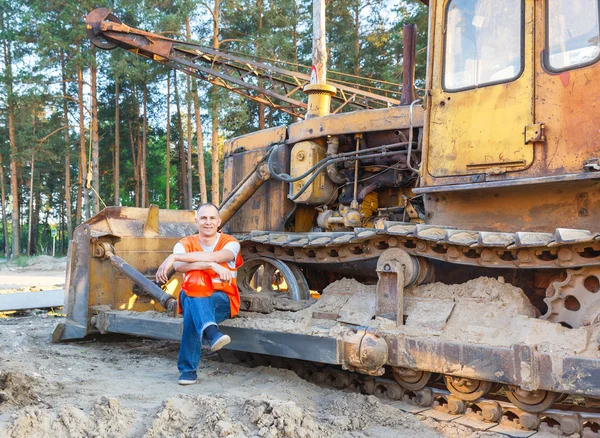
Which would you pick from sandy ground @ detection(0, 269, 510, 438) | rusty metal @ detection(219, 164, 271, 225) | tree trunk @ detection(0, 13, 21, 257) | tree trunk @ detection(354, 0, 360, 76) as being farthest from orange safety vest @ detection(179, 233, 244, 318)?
tree trunk @ detection(0, 13, 21, 257)

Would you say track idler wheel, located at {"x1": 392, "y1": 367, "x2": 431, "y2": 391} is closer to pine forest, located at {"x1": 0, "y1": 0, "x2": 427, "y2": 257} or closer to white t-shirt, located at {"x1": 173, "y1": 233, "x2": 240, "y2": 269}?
white t-shirt, located at {"x1": 173, "y1": 233, "x2": 240, "y2": 269}

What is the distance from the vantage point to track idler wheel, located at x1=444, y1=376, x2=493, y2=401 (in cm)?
387

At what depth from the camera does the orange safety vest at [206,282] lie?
4.62 meters

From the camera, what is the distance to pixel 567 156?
3.86 metres

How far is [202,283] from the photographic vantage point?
464cm

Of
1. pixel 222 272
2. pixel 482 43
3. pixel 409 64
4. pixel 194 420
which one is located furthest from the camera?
pixel 409 64

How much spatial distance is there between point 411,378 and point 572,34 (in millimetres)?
2503

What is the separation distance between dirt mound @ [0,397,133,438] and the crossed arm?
1182 mm

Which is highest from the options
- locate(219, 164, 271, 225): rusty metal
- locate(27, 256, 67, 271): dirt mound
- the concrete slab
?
locate(219, 164, 271, 225): rusty metal

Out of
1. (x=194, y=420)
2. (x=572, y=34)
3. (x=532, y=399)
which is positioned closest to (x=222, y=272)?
(x=194, y=420)

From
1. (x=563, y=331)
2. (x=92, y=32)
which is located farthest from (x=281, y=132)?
(x=92, y=32)

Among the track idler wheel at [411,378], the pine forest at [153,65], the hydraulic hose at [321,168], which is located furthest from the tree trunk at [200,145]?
the track idler wheel at [411,378]

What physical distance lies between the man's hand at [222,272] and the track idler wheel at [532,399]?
6.74 ft

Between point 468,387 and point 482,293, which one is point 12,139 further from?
point 468,387
